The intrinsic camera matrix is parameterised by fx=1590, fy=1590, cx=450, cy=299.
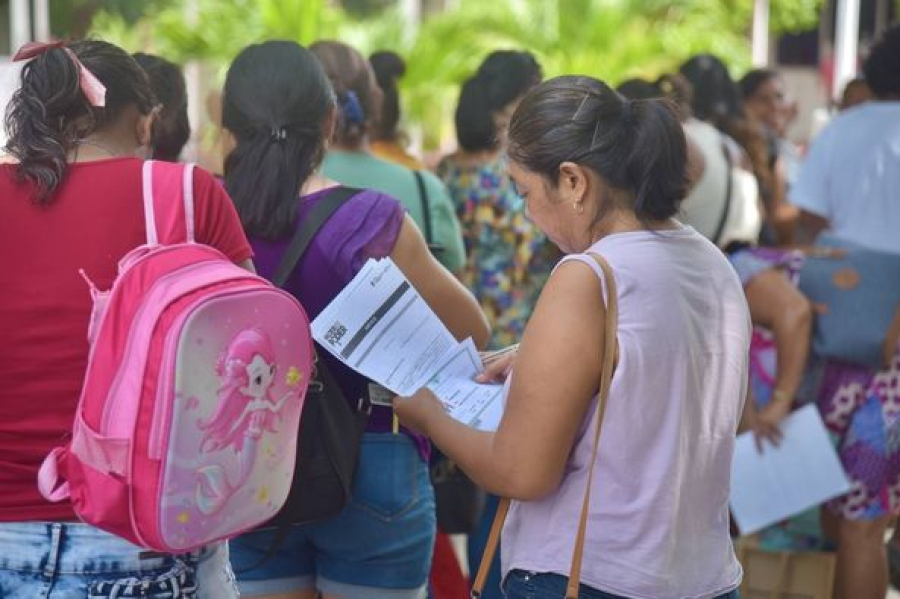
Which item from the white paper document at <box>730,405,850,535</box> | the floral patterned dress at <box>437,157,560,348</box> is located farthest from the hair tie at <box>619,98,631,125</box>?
the floral patterned dress at <box>437,157,560,348</box>

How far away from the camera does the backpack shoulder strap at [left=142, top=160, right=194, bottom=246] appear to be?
2766 mm

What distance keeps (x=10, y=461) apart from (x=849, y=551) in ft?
9.78

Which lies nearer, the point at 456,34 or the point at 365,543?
the point at 365,543

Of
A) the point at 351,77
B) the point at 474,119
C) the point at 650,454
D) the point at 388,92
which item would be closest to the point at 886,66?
the point at 474,119

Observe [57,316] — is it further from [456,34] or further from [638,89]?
[456,34]

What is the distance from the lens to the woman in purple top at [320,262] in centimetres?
344

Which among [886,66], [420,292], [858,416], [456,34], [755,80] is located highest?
[886,66]

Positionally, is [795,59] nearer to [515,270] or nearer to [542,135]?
[515,270]

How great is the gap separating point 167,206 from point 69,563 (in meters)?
0.64

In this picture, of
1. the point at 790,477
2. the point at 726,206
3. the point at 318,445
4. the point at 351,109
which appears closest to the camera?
the point at 318,445

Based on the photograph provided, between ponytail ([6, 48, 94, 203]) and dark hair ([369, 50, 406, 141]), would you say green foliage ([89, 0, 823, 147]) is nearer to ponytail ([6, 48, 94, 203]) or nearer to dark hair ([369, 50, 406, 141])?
dark hair ([369, 50, 406, 141])

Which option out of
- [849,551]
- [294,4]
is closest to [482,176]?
[849,551]

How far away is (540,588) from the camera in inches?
110

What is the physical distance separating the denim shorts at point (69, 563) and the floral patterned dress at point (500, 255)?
270cm
